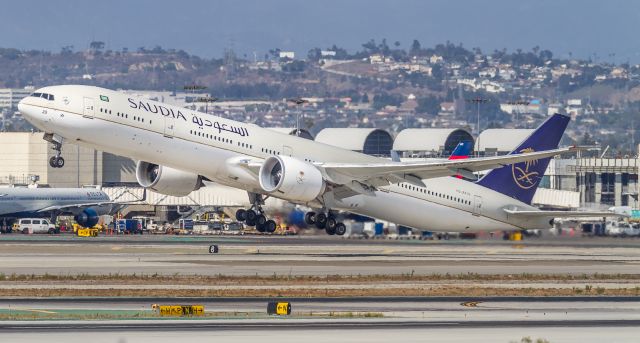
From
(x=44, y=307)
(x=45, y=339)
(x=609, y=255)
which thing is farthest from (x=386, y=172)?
(x=45, y=339)

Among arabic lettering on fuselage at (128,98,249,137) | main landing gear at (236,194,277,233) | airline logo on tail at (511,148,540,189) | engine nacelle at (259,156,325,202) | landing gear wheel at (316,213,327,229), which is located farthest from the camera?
airline logo on tail at (511,148,540,189)

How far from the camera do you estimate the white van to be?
385 ft

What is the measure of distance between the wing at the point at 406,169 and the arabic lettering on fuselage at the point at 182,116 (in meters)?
4.68

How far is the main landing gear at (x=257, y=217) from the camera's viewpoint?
73650mm

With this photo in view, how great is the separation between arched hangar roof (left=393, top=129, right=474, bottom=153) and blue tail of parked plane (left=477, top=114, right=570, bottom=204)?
81.6 m

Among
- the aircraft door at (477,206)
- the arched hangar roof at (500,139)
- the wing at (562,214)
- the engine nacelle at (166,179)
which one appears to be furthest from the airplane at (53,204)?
the wing at (562,214)

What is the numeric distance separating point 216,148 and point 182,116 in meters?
2.39

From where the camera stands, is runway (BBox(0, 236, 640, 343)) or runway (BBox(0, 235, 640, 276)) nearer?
runway (BBox(0, 236, 640, 343))

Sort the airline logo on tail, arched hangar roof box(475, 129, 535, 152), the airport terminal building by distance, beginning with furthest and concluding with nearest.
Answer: arched hangar roof box(475, 129, 535, 152) < the airport terminal building < the airline logo on tail

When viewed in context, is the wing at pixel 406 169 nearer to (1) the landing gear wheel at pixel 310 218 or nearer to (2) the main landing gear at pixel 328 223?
(2) the main landing gear at pixel 328 223

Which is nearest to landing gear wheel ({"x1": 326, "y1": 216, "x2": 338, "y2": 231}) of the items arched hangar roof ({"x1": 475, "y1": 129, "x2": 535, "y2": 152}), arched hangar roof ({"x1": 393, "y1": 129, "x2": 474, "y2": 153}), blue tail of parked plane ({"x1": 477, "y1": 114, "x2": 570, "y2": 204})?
blue tail of parked plane ({"x1": 477, "y1": 114, "x2": 570, "y2": 204})

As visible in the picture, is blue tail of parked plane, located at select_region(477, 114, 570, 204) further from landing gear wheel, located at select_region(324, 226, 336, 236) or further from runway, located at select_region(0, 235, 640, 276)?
landing gear wheel, located at select_region(324, 226, 336, 236)

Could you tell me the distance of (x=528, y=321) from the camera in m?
40.2

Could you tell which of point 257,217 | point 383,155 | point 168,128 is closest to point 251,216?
point 257,217
